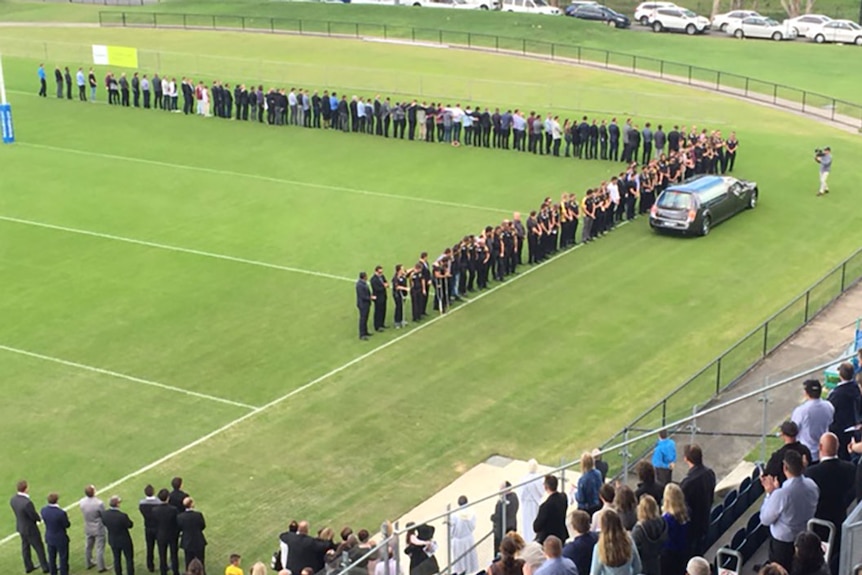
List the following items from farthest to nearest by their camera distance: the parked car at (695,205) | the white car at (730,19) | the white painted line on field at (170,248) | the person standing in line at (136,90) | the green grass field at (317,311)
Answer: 1. the white car at (730,19)
2. the person standing in line at (136,90)
3. the parked car at (695,205)
4. the white painted line on field at (170,248)
5. the green grass field at (317,311)

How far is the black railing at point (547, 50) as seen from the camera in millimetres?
52812

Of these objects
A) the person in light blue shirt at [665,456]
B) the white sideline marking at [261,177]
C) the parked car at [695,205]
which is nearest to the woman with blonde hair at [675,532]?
the person in light blue shirt at [665,456]

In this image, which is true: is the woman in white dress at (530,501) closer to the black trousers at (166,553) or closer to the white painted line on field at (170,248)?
the black trousers at (166,553)

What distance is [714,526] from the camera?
47.5ft

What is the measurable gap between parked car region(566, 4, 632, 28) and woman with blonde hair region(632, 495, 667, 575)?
65839 mm

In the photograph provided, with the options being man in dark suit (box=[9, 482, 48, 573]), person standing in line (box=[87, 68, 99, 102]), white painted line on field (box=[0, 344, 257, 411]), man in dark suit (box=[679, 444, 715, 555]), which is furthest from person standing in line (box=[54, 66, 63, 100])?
man in dark suit (box=[679, 444, 715, 555])

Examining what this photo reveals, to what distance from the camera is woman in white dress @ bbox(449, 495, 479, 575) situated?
15.7 metres

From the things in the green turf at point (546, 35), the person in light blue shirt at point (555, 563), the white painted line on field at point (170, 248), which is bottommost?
the white painted line on field at point (170, 248)

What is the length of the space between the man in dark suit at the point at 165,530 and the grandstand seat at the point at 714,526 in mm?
7284

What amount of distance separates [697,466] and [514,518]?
357 cm

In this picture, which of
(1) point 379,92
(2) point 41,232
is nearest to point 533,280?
(2) point 41,232

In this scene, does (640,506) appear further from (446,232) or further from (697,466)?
(446,232)

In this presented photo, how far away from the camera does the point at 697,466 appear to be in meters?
13.5

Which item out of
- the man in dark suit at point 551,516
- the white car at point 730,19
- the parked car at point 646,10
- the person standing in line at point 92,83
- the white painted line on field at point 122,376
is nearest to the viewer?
the man in dark suit at point 551,516
